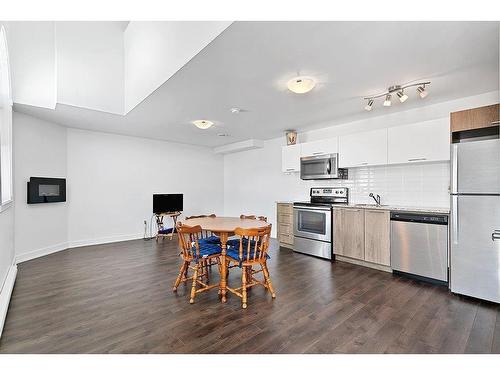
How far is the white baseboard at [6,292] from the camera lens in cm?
227

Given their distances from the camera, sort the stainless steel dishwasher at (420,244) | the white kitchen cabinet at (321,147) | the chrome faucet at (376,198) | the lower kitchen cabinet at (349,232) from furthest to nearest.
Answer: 1. the white kitchen cabinet at (321,147)
2. the chrome faucet at (376,198)
3. the lower kitchen cabinet at (349,232)
4. the stainless steel dishwasher at (420,244)

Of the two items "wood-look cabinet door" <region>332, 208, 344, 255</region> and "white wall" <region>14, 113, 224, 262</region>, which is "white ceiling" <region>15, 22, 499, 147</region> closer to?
"white wall" <region>14, 113, 224, 262</region>

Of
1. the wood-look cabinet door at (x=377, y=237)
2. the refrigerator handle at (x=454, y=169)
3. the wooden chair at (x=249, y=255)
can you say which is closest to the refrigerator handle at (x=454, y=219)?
the refrigerator handle at (x=454, y=169)

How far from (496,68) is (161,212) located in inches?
248

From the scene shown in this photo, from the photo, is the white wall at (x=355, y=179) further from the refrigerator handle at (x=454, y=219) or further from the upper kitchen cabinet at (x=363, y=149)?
the refrigerator handle at (x=454, y=219)

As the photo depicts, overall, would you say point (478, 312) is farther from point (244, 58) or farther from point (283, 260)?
point (244, 58)

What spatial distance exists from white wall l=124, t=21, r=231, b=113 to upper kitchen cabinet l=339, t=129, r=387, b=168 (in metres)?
3.08

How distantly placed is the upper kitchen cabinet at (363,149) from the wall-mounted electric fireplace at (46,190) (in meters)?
5.41

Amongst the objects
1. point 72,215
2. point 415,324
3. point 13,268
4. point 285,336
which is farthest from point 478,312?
point 72,215

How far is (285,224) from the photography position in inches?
206

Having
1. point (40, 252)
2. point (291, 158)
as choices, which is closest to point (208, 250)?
point (291, 158)

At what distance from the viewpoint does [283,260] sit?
4293mm

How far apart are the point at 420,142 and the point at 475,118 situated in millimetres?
699

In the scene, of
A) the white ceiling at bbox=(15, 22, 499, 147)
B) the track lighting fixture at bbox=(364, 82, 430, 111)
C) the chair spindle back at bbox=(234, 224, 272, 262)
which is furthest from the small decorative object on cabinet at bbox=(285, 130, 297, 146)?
the chair spindle back at bbox=(234, 224, 272, 262)
